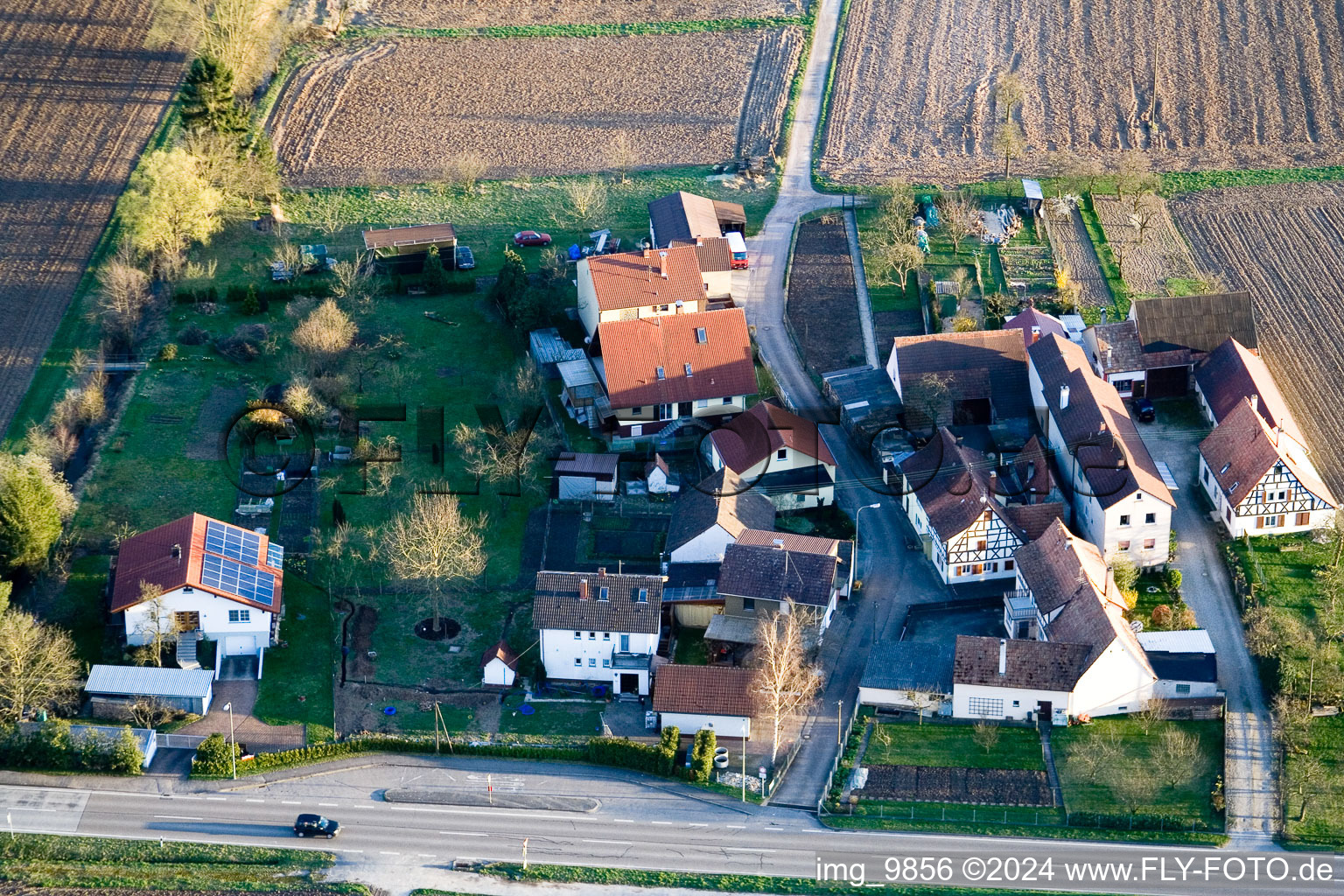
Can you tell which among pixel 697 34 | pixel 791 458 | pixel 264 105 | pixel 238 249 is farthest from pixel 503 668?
pixel 697 34

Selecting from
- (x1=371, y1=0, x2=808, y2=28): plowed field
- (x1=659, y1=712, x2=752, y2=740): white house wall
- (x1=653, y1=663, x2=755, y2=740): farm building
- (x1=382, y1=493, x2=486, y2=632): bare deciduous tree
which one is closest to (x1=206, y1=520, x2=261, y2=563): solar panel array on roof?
(x1=382, y1=493, x2=486, y2=632): bare deciduous tree

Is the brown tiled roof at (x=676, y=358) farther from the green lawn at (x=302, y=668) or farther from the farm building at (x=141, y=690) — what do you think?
the farm building at (x=141, y=690)

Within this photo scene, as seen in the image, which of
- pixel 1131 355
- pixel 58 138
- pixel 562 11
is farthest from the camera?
pixel 562 11

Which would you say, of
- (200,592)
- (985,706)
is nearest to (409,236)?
(200,592)

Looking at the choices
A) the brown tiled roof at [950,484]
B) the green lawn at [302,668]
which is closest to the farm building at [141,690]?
the green lawn at [302,668]

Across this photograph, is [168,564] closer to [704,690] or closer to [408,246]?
[704,690]

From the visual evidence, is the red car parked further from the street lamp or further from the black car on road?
the black car on road
